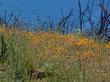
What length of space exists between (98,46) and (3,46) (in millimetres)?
3125

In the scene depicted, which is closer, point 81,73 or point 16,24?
point 81,73

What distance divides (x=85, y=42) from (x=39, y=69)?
3.23 meters

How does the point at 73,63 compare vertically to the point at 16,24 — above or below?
below

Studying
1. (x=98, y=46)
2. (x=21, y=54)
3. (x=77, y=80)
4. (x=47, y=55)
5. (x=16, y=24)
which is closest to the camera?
(x=77, y=80)

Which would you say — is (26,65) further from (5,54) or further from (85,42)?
(85,42)

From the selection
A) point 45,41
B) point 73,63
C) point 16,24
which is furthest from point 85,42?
point 73,63

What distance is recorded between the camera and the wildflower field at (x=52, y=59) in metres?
5.97

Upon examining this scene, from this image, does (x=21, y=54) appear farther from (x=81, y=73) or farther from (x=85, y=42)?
(x=85, y=42)

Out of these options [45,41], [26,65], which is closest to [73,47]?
[45,41]

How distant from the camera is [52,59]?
7.03 m

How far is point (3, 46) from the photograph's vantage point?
688cm

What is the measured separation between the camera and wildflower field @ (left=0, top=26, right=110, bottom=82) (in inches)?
235

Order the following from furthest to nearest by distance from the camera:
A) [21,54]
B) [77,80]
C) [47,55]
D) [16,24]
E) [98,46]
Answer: [98,46]
[16,24]
[47,55]
[21,54]
[77,80]

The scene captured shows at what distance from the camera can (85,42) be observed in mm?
9789
